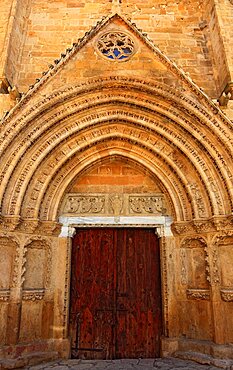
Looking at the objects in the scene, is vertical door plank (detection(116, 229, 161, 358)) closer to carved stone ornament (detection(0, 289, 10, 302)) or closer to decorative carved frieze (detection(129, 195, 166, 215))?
decorative carved frieze (detection(129, 195, 166, 215))

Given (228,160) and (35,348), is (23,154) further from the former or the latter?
(228,160)

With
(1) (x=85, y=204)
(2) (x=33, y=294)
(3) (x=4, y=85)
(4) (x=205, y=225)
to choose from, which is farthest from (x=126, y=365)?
(3) (x=4, y=85)

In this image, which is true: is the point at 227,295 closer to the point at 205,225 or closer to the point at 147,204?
the point at 205,225

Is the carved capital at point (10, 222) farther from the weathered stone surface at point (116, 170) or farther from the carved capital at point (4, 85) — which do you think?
the carved capital at point (4, 85)

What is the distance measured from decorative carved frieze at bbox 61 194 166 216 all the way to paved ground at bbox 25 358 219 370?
7.97 ft

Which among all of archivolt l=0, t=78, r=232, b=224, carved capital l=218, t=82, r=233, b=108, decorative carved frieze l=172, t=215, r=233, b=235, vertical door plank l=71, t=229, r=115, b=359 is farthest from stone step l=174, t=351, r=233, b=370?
carved capital l=218, t=82, r=233, b=108

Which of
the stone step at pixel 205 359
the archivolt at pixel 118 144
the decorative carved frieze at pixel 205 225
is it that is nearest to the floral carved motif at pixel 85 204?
the archivolt at pixel 118 144

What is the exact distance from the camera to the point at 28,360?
14.4 ft

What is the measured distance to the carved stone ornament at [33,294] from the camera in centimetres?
468

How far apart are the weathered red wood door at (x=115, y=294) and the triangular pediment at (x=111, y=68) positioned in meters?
2.66

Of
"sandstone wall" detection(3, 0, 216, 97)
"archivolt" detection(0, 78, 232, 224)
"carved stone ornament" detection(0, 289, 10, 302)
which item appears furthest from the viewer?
"sandstone wall" detection(3, 0, 216, 97)

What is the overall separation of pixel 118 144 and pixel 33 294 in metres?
3.09

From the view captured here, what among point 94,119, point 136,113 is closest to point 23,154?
point 94,119

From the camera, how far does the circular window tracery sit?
5.75 meters
